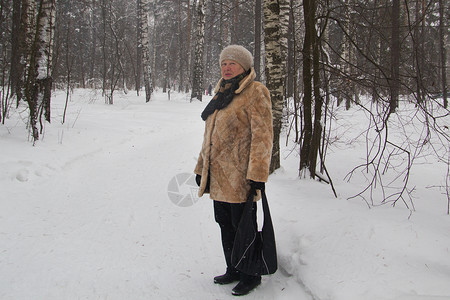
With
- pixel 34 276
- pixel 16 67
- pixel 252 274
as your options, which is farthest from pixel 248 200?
pixel 16 67

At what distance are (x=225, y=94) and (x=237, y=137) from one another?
0.36 m

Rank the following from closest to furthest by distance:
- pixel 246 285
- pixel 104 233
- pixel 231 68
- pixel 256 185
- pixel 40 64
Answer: pixel 256 185, pixel 231 68, pixel 246 285, pixel 104 233, pixel 40 64

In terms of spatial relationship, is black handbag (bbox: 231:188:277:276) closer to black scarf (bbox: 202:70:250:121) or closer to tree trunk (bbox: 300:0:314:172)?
black scarf (bbox: 202:70:250:121)

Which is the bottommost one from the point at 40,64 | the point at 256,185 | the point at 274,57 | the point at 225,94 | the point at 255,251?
the point at 255,251

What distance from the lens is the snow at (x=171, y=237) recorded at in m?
2.30

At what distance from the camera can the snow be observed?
230cm

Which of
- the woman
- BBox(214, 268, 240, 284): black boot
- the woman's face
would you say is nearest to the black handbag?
the woman

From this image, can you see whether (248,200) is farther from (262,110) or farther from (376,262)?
(376,262)

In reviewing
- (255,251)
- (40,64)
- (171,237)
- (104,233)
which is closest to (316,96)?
(255,251)

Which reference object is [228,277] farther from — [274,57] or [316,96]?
[274,57]

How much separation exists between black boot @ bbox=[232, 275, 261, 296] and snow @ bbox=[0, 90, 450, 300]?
70mm

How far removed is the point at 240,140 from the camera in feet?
7.87

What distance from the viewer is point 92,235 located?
3.34m

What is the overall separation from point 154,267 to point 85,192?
2.13 meters
